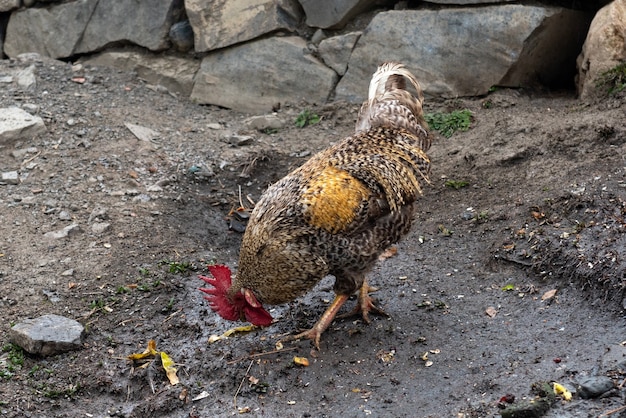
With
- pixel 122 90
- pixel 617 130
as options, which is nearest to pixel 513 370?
pixel 617 130

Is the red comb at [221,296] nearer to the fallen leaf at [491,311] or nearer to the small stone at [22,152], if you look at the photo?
the fallen leaf at [491,311]

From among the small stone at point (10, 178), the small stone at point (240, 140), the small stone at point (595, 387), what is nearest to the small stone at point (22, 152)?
the small stone at point (10, 178)

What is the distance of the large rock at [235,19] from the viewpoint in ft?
26.9

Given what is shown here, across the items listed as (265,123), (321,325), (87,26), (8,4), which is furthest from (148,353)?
(8,4)

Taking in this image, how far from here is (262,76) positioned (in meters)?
8.38

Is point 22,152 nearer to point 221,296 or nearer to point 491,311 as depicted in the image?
point 221,296

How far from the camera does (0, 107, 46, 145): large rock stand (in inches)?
288

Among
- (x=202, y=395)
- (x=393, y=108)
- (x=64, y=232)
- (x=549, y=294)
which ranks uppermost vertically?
(x=393, y=108)

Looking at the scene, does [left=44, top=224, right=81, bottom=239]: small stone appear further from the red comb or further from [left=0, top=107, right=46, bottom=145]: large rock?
the red comb

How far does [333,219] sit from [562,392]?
1.61 meters

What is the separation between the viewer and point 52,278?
576cm

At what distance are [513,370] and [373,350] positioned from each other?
3.09 ft

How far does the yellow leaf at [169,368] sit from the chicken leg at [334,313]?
75cm

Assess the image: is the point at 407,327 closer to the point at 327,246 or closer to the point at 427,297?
the point at 427,297
